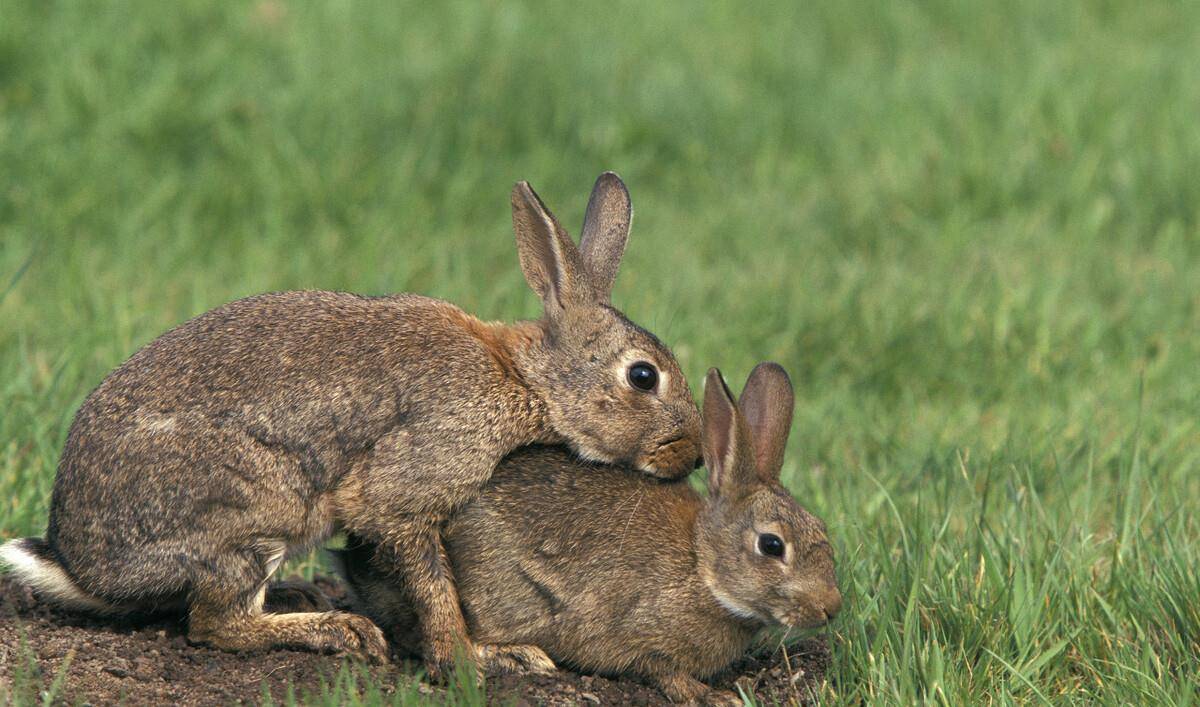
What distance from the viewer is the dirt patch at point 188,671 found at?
413 cm

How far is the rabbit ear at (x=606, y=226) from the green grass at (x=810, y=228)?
111cm

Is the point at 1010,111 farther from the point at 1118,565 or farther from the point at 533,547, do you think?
the point at 533,547

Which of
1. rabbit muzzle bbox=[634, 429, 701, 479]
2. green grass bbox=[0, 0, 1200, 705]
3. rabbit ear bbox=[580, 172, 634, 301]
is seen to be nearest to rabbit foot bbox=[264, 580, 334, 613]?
green grass bbox=[0, 0, 1200, 705]

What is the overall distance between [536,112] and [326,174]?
4.45ft

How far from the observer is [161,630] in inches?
180

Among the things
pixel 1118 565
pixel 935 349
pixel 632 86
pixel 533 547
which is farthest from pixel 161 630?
pixel 632 86

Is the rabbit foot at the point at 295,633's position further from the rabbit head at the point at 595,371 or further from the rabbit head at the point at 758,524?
the rabbit head at the point at 758,524

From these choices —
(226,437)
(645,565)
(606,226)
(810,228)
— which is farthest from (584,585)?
(810,228)

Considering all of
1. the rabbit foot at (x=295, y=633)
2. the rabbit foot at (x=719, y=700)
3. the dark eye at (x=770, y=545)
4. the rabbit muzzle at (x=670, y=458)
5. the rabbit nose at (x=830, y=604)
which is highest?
the rabbit muzzle at (x=670, y=458)

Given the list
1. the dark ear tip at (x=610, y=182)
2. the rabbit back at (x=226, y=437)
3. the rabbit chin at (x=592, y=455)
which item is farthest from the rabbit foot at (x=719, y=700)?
the dark ear tip at (x=610, y=182)

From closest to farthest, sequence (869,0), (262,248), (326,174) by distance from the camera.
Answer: (262,248), (326,174), (869,0)

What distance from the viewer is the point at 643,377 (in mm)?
4793

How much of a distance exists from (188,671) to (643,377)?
5.10ft

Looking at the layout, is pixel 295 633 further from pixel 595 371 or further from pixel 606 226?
pixel 606 226
